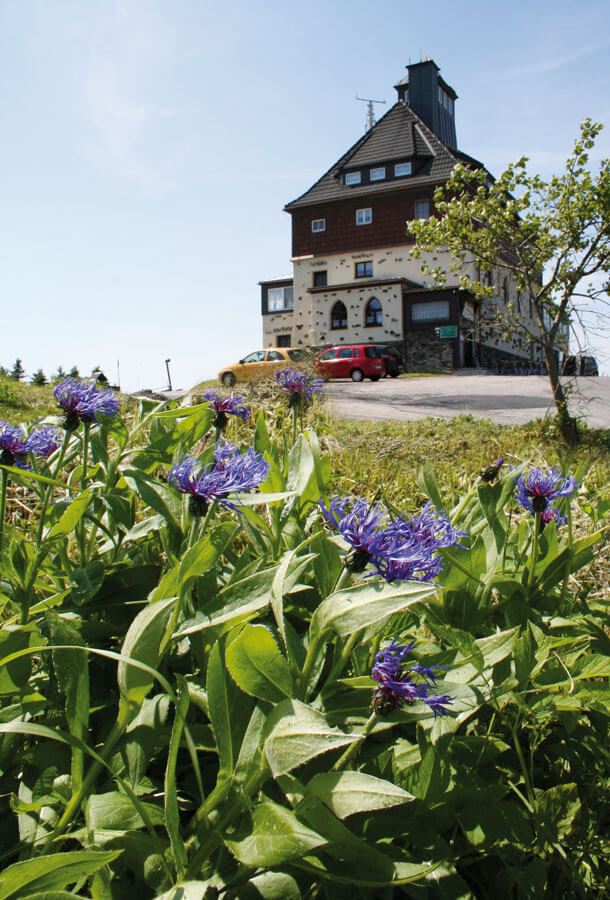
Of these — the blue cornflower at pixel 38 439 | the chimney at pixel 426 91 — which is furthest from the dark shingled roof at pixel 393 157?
the blue cornflower at pixel 38 439

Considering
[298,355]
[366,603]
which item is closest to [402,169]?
[298,355]

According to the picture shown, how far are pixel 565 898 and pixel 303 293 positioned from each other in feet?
108

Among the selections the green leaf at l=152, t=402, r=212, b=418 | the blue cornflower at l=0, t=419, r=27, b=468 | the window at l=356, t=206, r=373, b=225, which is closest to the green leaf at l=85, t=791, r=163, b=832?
the blue cornflower at l=0, t=419, r=27, b=468

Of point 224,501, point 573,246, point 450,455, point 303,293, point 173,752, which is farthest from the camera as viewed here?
point 303,293

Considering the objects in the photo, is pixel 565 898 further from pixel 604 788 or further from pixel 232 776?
pixel 232 776

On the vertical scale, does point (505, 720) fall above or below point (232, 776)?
below

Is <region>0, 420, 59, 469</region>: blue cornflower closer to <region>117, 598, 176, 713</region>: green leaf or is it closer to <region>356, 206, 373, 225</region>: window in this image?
<region>117, 598, 176, 713</region>: green leaf

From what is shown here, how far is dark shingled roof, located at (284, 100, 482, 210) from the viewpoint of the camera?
95.8 ft

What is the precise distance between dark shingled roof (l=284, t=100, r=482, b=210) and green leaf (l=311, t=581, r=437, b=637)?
31.0m

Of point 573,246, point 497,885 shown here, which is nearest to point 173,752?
point 497,885

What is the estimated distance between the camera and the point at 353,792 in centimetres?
68

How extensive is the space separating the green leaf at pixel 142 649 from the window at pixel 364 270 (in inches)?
1245

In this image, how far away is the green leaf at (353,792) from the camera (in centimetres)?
65

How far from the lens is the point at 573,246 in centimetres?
636
